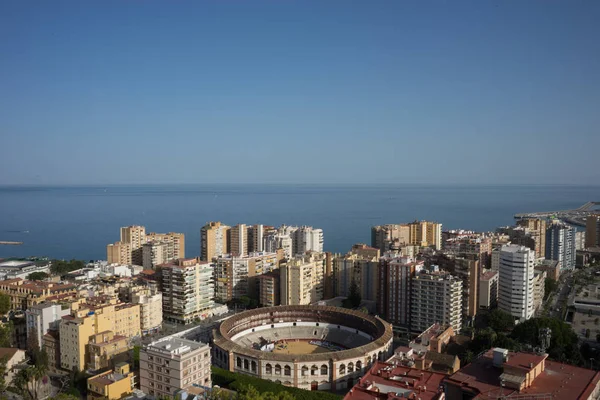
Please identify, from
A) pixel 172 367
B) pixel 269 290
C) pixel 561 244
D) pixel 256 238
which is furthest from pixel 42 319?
pixel 561 244

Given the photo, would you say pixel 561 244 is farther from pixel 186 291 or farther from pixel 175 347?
pixel 175 347

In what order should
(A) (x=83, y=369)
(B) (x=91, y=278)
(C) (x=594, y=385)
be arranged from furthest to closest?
1. (B) (x=91, y=278)
2. (A) (x=83, y=369)
3. (C) (x=594, y=385)

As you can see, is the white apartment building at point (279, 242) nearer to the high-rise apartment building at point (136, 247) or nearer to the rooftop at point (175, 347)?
the high-rise apartment building at point (136, 247)

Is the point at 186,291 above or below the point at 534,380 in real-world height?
below

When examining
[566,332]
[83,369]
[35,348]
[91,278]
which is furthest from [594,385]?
[91,278]

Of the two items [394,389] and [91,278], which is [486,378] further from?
[91,278]

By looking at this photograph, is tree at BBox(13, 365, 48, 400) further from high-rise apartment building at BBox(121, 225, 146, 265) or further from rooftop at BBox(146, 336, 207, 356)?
high-rise apartment building at BBox(121, 225, 146, 265)
